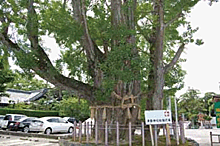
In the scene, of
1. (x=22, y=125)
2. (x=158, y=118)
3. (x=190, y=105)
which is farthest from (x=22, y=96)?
(x=158, y=118)

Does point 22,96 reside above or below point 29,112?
above

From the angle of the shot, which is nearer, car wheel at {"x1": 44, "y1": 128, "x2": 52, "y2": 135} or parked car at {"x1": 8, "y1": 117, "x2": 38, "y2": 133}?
car wheel at {"x1": 44, "y1": 128, "x2": 52, "y2": 135}

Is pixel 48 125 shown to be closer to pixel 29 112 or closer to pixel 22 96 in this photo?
pixel 29 112

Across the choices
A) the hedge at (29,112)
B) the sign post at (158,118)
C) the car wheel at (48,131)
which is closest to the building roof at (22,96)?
the hedge at (29,112)

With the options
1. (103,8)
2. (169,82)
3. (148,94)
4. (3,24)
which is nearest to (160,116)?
(148,94)

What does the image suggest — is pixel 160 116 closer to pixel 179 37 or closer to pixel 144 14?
pixel 179 37

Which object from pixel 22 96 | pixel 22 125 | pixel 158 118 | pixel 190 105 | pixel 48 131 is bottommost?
pixel 48 131

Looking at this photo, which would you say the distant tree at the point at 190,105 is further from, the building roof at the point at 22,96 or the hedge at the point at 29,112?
the building roof at the point at 22,96

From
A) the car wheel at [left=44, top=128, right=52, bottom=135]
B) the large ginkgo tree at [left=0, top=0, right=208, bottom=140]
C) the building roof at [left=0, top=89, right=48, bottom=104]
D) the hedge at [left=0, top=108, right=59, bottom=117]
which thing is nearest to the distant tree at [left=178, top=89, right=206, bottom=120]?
the hedge at [left=0, top=108, right=59, bottom=117]

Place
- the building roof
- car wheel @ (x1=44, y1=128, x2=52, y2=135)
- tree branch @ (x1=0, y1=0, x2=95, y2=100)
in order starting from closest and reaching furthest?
1. tree branch @ (x1=0, y1=0, x2=95, y2=100)
2. car wheel @ (x1=44, y1=128, x2=52, y2=135)
3. the building roof

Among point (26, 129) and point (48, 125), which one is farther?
point (26, 129)

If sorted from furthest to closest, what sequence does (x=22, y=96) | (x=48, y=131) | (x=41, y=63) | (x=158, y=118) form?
(x=22, y=96) < (x=48, y=131) < (x=41, y=63) < (x=158, y=118)

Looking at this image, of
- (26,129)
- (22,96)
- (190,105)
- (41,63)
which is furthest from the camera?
(190,105)

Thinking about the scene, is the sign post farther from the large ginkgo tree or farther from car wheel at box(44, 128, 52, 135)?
car wheel at box(44, 128, 52, 135)
